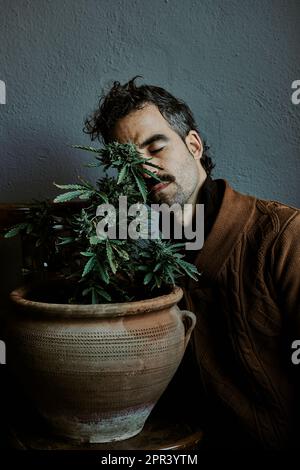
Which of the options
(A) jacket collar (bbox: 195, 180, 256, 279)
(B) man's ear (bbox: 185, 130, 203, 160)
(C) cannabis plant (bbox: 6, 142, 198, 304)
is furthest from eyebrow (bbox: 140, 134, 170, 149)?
(C) cannabis plant (bbox: 6, 142, 198, 304)

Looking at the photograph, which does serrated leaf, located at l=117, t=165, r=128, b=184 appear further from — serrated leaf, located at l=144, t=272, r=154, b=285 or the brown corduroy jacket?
the brown corduroy jacket

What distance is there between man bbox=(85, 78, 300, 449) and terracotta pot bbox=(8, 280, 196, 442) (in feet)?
0.91

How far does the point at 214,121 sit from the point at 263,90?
0.18 m

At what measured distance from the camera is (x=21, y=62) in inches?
67.1

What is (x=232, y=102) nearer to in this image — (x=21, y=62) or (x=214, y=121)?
(x=214, y=121)

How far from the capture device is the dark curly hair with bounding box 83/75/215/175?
1594 millimetres

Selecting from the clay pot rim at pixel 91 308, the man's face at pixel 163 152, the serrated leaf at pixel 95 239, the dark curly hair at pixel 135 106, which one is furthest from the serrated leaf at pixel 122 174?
the dark curly hair at pixel 135 106

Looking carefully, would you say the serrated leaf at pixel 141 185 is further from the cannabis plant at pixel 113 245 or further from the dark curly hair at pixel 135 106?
the dark curly hair at pixel 135 106

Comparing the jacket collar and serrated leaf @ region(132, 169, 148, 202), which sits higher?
serrated leaf @ region(132, 169, 148, 202)

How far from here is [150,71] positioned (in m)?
1.77

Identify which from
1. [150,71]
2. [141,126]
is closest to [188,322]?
[141,126]
